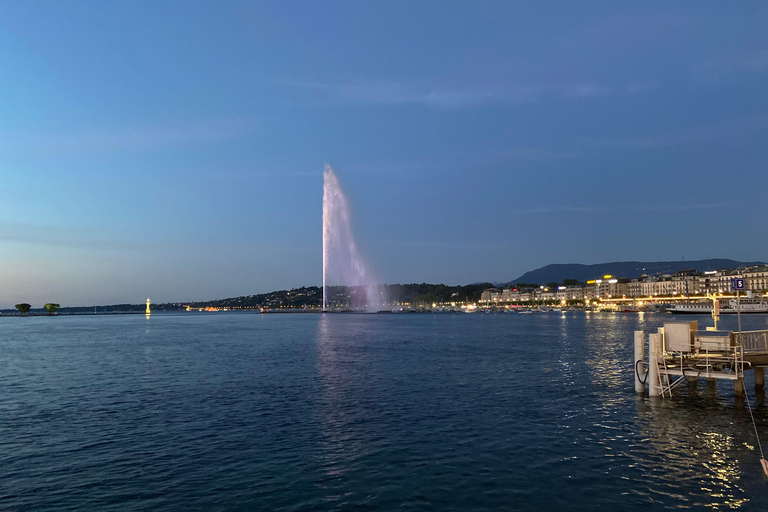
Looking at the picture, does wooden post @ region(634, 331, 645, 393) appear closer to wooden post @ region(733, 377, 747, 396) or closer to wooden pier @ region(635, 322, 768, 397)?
wooden pier @ region(635, 322, 768, 397)

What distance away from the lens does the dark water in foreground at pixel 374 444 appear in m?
15.1

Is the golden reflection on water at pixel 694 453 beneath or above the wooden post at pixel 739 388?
beneath

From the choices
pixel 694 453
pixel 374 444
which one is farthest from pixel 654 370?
pixel 374 444

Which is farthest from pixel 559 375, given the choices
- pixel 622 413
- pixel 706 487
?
pixel 706 487

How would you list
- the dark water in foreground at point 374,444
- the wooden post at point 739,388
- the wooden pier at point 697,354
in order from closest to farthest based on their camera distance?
the dark water in foreground at point 374,444, the wooden pier at point 697,354, the wooden post at point 739,388

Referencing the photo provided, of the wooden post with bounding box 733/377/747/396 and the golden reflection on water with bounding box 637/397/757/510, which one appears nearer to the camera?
the golden reflection on water with bounding box 637/397/757/510

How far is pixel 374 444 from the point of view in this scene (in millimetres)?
20500

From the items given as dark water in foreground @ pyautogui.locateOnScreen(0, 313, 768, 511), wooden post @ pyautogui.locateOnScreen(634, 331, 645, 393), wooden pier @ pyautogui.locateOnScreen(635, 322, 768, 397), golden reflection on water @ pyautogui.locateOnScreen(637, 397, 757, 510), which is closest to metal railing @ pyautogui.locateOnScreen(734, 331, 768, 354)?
wooden pier @ pyautogui.locateOnScreen(635, 322, 768, 397)

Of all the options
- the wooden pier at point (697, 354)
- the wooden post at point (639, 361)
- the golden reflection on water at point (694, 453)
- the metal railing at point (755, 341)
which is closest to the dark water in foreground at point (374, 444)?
the golden reflection on water at point (694, 453)

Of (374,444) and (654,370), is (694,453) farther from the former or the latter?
(374,444)

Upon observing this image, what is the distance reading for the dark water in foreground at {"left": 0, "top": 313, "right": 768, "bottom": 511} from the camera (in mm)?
15070

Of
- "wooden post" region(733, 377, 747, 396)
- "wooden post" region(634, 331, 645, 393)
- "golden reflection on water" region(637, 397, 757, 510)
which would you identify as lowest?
"golden reflection on water" region(637, 397, 757, 510)

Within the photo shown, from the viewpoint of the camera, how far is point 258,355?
5775 cm

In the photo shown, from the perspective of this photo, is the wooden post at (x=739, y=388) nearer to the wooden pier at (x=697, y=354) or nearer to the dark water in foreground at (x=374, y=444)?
the wooden pier at (x=697, y=354)
